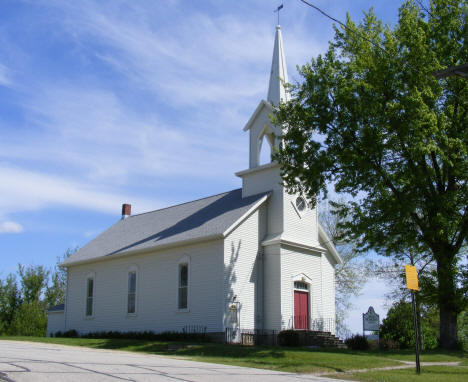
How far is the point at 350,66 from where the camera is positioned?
74.7ft

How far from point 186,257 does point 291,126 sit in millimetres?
8669

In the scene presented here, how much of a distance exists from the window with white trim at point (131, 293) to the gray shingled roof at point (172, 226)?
1.57 meters

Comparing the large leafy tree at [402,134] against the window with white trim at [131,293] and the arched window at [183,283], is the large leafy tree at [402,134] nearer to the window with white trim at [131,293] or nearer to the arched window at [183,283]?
the arched window at [183,283]

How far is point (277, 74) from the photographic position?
31.8 m

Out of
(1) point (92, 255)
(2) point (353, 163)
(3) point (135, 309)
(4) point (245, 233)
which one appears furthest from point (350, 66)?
(1) point (92, 255)

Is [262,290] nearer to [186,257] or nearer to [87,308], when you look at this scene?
[186,257]

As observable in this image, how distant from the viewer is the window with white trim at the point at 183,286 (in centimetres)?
2788

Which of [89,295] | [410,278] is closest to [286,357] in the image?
[410,278]

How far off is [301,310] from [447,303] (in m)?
7.71

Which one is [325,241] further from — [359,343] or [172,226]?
[172,226]

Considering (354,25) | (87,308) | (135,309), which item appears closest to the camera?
(354,25)

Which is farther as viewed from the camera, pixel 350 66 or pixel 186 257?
pixel 186 257

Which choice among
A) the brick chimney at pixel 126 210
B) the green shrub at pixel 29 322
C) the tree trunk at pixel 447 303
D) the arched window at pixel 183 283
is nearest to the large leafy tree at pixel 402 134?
the tree trunk at pixel 447 303

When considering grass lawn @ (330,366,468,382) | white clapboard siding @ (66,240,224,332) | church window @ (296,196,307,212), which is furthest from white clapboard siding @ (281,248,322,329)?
grass lawn @ (330,366,468,382)
